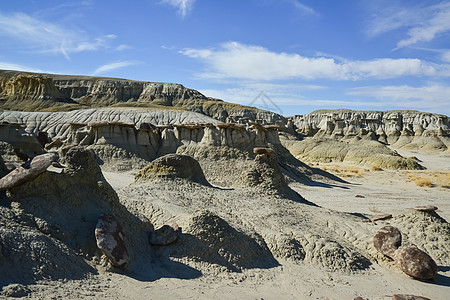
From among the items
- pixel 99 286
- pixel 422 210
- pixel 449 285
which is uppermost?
pixel 422 210

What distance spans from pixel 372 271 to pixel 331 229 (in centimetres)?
223

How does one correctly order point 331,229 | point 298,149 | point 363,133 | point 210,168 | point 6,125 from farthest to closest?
point 363,133 < point 298,149 < point 6,125 < point 210,168 < point 331,229

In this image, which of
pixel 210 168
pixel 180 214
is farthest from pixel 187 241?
pixel 210 168

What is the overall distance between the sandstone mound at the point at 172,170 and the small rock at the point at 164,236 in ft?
15.5

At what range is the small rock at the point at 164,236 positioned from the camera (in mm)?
8086

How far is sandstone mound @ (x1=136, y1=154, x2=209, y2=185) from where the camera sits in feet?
42.7

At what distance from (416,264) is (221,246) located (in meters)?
4.52

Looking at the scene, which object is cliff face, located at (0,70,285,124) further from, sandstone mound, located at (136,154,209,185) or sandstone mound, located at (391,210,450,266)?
sandstone mound, located at (391,210,450,266)

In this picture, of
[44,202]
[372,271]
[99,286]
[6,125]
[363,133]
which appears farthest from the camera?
[363,133]

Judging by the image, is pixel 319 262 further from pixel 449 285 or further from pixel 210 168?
pixel 210 168

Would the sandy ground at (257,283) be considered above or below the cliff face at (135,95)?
below

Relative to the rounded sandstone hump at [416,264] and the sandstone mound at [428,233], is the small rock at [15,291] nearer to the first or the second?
the rounded sandstone hump at [416,264]

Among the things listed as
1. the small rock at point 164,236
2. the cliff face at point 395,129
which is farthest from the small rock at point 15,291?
the cliff face at point 395,129

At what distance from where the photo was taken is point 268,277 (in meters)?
7.83
